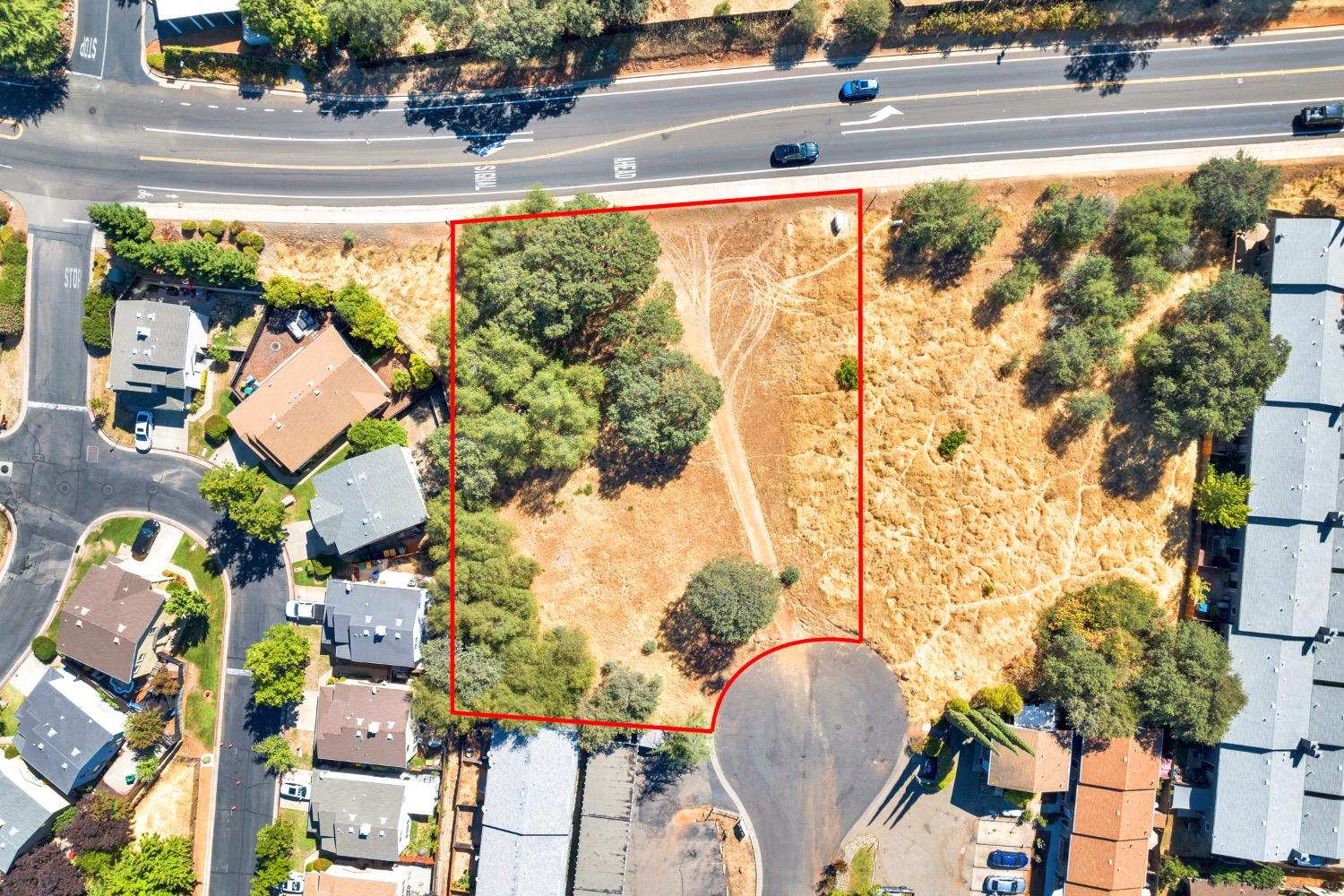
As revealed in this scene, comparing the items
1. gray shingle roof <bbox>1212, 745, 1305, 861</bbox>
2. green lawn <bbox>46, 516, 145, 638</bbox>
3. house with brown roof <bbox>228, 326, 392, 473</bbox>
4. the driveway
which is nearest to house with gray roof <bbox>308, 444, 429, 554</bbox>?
house with brown roof <bbox>228, 326, 392, 473</bbox>

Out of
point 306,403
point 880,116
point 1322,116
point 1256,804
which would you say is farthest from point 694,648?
point 1322,116

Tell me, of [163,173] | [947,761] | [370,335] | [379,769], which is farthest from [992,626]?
[163,173]

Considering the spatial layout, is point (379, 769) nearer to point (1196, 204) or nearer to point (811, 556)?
point (811, 556)

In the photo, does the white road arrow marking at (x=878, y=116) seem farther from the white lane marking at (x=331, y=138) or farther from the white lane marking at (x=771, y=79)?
the white lane marking at (x=331, y=138)

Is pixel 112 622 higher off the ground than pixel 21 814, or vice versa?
pixel 112 622

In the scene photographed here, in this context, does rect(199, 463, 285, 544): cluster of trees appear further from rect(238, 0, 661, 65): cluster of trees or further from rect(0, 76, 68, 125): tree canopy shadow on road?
rect(238, 0, 661, 65): cluster of trees

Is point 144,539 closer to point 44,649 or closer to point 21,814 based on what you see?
point 44,649

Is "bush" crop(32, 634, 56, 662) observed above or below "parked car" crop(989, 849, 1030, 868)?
above
